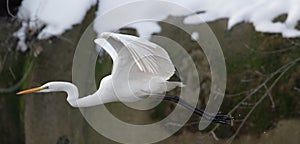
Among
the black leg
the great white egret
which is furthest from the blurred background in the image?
the great white egret

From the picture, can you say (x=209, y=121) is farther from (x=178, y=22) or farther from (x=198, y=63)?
(x=178, y=22)

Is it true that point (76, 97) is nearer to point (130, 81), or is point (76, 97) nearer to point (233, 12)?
point (130, 81)

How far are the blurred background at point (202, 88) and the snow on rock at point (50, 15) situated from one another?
34 millimetres

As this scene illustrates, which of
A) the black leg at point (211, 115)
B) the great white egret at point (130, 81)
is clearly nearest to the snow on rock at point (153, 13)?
the black leg at point (211, 115)

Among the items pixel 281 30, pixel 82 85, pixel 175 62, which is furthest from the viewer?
pixel 82 85

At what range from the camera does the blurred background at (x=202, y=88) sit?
8.23 feet

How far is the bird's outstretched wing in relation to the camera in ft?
5.98

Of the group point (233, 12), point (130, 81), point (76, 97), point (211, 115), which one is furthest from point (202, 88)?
point (76, 97)

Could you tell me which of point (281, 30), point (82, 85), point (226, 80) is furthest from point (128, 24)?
point (281, 30)

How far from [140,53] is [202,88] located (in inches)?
32.2

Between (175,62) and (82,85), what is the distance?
0.49 meters

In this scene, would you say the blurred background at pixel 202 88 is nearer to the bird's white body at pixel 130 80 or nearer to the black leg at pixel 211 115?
the black leg at pixel 211 115

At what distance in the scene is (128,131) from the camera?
9.16ft

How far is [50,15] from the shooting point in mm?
3000
